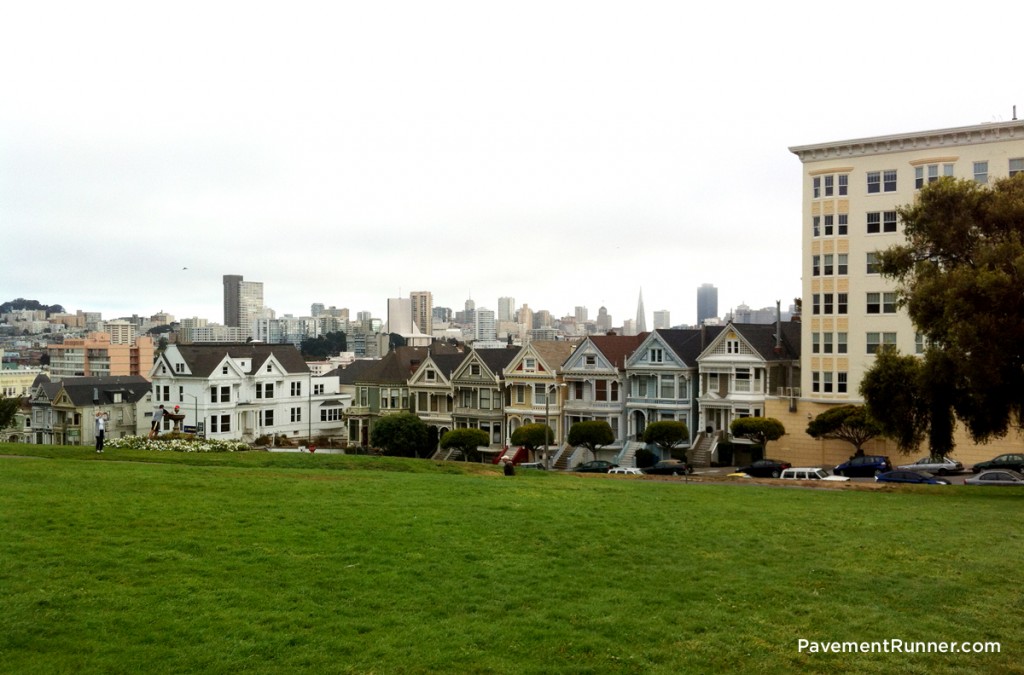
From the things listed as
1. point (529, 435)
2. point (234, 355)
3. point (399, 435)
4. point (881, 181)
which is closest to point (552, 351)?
point (529, 435)

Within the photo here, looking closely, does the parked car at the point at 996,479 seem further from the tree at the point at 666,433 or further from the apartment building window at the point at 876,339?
the tree at the point at 666,433

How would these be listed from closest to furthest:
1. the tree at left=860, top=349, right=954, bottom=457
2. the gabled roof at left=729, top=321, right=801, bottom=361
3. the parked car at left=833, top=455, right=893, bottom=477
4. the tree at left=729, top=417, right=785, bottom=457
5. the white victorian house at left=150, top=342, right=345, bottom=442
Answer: the tree at left=860, top=349, right=954, bottom=457, the parked car at left=833, top=455, right=893, bottom=477, the tree at left=729, top=417, right=785, bottom=457, the gabled roof at left=729, top=321, right=801, bottom=361, the white victorian house at left=150, top=342, right=345, bottom=442

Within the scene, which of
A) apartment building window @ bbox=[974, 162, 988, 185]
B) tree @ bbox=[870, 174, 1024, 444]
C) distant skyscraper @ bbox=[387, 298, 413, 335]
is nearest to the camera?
tree @ bbox=[870, 174, 1024, 444]

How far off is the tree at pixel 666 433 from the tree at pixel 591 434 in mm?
2952

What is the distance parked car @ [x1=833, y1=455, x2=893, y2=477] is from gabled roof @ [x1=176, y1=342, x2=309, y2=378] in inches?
1919

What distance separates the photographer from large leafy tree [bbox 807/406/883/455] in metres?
52.7

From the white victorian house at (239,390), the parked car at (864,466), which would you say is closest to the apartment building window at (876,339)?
the parked car at (864,466)

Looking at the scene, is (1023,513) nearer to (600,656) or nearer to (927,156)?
(600,656)

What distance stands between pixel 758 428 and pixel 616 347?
1580cm

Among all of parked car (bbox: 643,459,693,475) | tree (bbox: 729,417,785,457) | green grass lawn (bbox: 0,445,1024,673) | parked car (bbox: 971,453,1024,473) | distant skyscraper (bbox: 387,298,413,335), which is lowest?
parked car (bbox: 643,459,693,475)

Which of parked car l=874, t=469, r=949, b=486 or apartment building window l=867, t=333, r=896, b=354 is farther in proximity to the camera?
apartment building window l=867, t=333, r=896, b=354

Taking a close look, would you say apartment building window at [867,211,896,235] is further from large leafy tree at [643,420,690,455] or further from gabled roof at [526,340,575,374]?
gabled roof at [526,340,575,374]

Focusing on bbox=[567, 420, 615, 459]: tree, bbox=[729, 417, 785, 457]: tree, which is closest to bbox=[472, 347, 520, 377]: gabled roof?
bbox=[567, 420, 615, 459]: tree

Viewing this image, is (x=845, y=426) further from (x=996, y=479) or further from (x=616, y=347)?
(x=616, y=347)
